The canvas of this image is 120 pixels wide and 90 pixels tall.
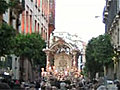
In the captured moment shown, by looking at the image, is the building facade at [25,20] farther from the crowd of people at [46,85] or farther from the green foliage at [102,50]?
the green foliage at [102,50]

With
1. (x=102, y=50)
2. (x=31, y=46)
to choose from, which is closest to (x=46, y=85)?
(x=31, y=46)

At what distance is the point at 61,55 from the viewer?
64.3 meters

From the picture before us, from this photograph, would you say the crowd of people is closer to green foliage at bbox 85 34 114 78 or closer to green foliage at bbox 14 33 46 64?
green foliage at bbox 14 33 46 64

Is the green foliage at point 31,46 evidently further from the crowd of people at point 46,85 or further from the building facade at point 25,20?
the crowd of people at point 46,85

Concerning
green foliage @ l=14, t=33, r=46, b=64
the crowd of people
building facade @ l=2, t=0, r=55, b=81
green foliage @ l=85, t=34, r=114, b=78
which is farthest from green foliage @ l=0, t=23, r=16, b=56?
green foliage @ l=85, t=34, r=114, b=78

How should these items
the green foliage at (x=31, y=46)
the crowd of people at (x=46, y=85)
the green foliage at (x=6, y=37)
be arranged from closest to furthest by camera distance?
the crowd of people at (x=46, y=85), the green foliage at (x=6, y=37), the green foliage at (x=31, y=46)

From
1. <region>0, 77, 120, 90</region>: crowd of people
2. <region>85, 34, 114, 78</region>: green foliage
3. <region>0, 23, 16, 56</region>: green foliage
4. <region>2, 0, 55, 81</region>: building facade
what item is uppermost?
<region>2, 0, 55, 81</region>: building facade

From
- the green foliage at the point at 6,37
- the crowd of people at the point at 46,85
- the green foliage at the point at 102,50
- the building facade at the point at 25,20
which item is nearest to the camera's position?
the crowd of people at the point at 46,85

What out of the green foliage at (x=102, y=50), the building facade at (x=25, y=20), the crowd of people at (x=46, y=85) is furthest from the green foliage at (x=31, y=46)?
the crowd of people at (x=46, y=85)

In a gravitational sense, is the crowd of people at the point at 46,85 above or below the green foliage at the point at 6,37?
below

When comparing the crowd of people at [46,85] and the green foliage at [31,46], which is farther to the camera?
the green foliage at [31,46]

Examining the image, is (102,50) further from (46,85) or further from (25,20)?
(46,85)

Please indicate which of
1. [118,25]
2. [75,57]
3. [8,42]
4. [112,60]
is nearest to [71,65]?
[75,57]

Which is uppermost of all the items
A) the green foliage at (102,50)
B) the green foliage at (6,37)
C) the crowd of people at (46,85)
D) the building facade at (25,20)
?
the building facade at (25,20)
